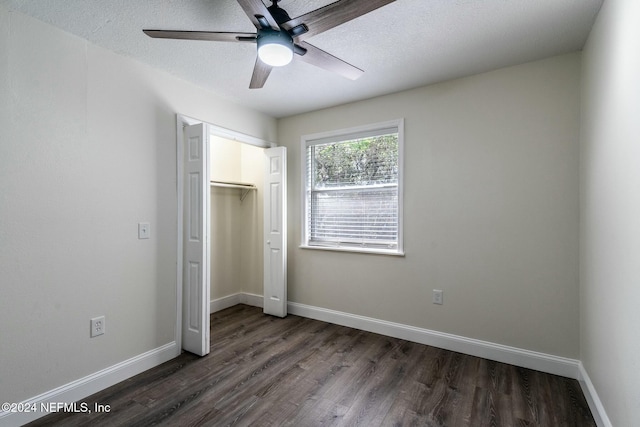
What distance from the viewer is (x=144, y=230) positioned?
2514 mm

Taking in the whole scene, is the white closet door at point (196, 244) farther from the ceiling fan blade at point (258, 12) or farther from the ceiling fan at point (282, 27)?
the ceiling fan blade at point (258, 12)

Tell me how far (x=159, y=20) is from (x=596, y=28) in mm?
2769


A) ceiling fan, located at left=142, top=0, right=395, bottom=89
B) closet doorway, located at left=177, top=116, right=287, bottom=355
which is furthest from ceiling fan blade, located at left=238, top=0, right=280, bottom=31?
closet doorway, located at left=177, top=116, right=287, bottom=355

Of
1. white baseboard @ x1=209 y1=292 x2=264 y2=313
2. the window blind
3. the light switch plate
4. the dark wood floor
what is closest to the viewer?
the dark wood floor

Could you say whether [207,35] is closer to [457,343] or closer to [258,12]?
[258,12]

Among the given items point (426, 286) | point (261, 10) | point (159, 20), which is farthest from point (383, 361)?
point (159, 20)

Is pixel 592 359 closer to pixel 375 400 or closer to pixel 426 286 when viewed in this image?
pixel 426 286

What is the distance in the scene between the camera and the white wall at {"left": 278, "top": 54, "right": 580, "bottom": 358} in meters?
2.37

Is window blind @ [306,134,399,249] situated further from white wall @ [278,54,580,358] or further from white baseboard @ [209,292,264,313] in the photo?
white baseboard @ [209,292,264,313]

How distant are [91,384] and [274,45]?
2.54 metres

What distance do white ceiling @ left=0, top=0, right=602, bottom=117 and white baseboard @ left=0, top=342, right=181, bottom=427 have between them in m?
2.37

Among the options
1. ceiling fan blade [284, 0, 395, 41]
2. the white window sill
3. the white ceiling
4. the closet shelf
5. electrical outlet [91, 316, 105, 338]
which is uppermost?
the white ceiling

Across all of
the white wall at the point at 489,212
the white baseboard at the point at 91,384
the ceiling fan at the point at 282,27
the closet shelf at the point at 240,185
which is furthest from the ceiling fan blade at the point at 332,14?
the white baseboard at the point at 91,384

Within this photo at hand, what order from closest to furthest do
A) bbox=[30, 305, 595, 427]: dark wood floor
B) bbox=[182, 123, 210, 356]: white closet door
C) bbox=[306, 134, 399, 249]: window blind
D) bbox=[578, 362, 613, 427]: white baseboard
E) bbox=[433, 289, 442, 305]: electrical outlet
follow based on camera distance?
bbox=[578, 362, 613, 427]: white baseboard < bbox=[30, 305, 595, 427]: dark wood floor < bbox=[182, 123, 210, 356]: white closet door < bbox=[433, 289, 442, 305]: electrical outlet < bbox=[306, 134, 399, 249]: window blind
